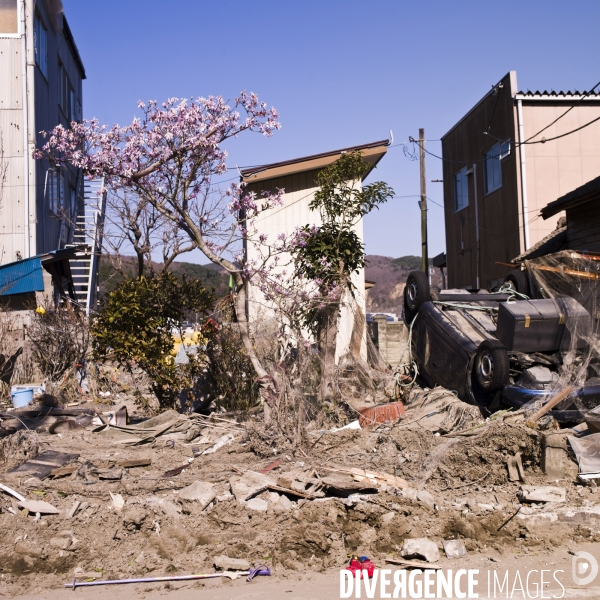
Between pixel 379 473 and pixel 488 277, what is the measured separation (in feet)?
44.1

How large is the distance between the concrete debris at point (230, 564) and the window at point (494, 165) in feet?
47.4

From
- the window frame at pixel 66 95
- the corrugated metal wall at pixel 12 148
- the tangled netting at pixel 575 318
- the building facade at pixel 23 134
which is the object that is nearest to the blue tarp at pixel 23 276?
the building facade at pixel 23 134

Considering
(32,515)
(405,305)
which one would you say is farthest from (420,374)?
(32,515)

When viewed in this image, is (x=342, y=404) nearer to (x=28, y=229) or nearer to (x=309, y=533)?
(x=309, y=533)

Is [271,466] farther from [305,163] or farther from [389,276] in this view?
[389,276]

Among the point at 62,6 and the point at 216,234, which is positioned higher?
the point at 62,6

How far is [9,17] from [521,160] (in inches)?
496

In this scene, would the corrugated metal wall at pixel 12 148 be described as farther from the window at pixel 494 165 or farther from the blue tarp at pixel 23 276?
the window at pixel 494 165

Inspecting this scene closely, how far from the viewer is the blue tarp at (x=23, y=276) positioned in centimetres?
1327

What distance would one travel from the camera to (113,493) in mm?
6035

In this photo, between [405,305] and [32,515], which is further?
[405,305]

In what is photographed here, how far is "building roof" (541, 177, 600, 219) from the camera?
10820 millimetres

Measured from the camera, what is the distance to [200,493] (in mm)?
5891

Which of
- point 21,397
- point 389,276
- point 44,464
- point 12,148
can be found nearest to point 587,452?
point 44,464
